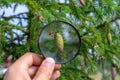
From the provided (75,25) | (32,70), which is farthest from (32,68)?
(75,25)

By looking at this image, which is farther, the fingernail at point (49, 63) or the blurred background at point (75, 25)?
the blurred background at point (75, 25)

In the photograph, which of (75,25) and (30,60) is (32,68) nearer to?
(30,60)

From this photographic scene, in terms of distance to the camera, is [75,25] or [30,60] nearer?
[30,60]

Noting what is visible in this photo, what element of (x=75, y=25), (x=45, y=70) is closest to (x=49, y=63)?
(x=45, y=70)

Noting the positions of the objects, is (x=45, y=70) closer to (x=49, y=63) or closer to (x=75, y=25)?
(x=49, y=63)

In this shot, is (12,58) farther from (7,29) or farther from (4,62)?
(7,29)
